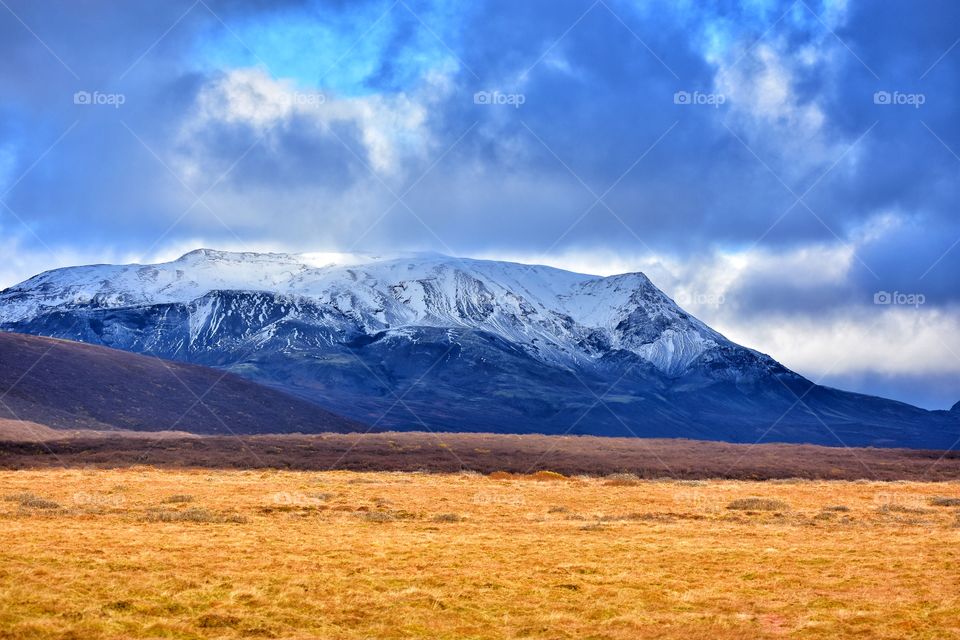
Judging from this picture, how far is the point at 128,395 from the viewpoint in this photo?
149m

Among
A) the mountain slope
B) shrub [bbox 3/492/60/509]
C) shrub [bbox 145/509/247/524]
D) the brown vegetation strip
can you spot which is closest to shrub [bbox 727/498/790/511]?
shrub [bbox 145/509/247/524]

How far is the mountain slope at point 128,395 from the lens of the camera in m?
130

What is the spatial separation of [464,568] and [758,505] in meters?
25.3

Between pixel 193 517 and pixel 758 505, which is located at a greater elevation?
pixel 758 505

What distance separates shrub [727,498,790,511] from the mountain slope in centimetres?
10123

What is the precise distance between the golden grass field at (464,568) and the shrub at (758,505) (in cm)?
17

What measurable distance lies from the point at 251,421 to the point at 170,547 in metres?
140

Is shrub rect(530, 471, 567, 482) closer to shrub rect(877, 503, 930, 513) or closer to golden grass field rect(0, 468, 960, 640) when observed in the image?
golden grass field rect(0, 468, 960, 640)

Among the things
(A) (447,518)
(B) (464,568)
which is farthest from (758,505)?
(B) (464,568)

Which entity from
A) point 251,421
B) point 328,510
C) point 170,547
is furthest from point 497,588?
point 251,421

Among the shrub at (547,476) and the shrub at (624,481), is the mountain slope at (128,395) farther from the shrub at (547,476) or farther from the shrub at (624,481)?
the shrub at (624,481)

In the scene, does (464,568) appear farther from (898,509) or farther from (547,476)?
(547,476)

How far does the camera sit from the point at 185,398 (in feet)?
525

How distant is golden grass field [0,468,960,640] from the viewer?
19.1 metres
